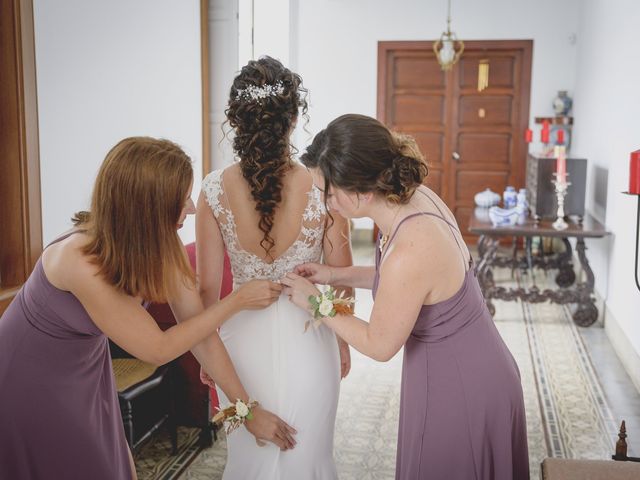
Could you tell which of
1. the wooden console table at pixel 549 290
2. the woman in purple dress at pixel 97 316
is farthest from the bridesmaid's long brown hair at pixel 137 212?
the wooden console table at pixel 549 290

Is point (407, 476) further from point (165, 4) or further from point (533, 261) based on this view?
point (533, 261)

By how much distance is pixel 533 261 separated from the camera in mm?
7203

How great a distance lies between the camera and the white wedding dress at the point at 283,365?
212 centimetres

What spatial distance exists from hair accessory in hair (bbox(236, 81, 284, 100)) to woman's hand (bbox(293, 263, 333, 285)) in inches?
20.6

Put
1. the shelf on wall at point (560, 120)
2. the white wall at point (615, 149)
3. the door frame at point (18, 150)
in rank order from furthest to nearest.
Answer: the shelf on wall at point (560, 120) → the white wall at point (615, 149) → the door frame at point (18, 150)

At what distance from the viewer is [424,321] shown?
72.1 inches

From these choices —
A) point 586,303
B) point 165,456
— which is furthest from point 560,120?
point 165,456

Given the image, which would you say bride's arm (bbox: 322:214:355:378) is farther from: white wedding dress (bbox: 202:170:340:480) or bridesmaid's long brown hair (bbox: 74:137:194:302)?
bridesmaid's long brown hair (bbox: 74:137:194:302)

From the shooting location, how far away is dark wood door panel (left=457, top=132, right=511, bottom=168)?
902 cm

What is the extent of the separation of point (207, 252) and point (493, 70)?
293 inches

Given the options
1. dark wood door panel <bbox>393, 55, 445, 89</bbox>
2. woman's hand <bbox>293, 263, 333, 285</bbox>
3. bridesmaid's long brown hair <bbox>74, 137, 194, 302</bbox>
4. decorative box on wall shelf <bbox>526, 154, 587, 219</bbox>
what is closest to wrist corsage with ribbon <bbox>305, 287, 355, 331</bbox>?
woman's hand <bbox>293, 263, 333, 285</bbox>

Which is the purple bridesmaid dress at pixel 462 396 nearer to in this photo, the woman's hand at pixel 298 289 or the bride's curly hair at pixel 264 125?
the woman's hand at pixel 298 289

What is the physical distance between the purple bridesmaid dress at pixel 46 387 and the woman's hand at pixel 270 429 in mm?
449

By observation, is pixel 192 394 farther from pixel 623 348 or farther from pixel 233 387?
pixel 623 348
